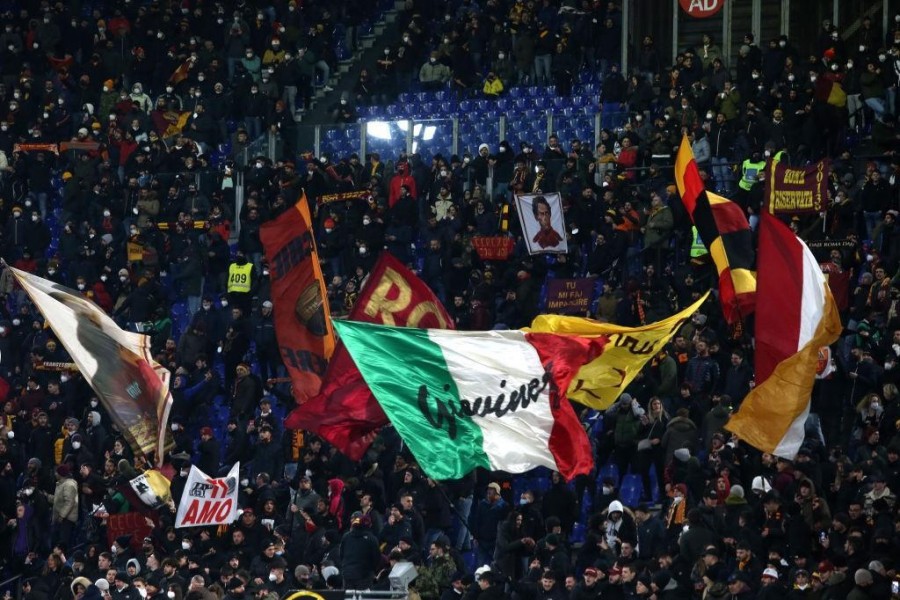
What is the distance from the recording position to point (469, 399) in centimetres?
2089

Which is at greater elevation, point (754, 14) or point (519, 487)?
point (754, 14)

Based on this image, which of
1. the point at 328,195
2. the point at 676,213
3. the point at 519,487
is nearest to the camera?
the point at 519,487

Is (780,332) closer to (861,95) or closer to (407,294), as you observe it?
(407,294)

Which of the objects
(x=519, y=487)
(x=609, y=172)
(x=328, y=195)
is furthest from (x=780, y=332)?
(x=328, y=195)

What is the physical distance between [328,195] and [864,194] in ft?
30.8

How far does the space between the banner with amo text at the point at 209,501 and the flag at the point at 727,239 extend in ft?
23.7

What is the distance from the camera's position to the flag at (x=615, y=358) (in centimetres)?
2202

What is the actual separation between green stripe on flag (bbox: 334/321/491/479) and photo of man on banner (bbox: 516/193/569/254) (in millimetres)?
10352

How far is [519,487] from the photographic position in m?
28.3

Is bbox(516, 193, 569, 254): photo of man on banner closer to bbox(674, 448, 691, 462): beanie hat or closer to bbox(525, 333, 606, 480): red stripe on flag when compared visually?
bbox(674, 448, 691, 462): beanie hat

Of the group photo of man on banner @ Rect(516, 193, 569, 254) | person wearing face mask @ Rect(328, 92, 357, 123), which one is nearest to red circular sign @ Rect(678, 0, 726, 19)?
photo of man on banner @ Rect(516, 193, 569, 254)

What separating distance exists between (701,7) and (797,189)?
776cm

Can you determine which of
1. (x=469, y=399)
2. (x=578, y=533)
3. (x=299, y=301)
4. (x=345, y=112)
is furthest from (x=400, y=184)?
(x=469, y=399)

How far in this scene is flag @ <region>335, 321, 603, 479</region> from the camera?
67.8 feet
